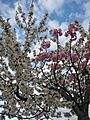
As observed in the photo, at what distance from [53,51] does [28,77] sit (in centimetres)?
226

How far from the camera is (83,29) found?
12.0 meters

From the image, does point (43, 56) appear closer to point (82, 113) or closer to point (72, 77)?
point (72, 77)

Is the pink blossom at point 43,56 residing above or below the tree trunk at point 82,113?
above

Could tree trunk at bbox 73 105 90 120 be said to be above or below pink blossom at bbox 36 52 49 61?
below

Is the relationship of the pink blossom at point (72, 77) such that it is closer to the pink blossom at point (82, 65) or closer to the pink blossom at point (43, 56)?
the pink blossom at point (82, 65)

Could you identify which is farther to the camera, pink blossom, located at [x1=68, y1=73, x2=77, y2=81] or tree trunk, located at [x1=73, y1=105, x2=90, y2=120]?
pink blossom, located at [x1=68, y1=73, x2=77, y2=81]

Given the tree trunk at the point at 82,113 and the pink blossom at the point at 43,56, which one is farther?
the tree trunk at the point at 82,113

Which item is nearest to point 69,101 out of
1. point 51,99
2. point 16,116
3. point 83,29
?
point 51,99

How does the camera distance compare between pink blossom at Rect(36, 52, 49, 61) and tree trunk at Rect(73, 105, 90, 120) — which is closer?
pink blossom at Rect(36, 52, 49, 61)

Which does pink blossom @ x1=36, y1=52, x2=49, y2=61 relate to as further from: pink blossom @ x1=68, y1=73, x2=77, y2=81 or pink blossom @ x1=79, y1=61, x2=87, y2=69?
pink blossom @ x1=68, y1=73, x2=77, y2=81

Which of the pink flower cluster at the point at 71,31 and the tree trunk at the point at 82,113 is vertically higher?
the pink flower cluster at the point at 71,31

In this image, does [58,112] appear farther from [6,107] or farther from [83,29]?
[83,29]

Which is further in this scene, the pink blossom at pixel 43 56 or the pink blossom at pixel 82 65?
the pink blossom at pixel 82 65

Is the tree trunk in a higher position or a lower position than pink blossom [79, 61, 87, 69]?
lower
